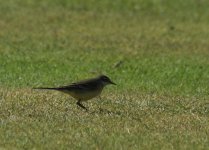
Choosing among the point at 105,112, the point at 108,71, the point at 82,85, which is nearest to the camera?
the point at 105,112

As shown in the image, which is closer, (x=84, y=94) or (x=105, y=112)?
(x=105, y=112)

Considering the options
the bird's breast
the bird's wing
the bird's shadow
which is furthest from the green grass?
the bird's wing

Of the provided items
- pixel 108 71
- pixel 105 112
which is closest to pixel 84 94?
pixel 105 112

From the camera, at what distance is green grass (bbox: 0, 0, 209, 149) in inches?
444

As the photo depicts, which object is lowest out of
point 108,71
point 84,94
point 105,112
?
point 108,71

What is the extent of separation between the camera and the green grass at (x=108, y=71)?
11.3 m

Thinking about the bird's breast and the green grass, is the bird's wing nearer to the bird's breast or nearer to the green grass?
the bird's breast

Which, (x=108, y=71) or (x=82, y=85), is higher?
(x=82, y=85)

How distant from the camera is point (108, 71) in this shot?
57.8 feet

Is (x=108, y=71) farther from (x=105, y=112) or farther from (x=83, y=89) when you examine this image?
(x=105, y=112)

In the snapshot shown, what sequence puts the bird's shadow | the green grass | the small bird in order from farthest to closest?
the small bird
the bird's shadow
the green grass

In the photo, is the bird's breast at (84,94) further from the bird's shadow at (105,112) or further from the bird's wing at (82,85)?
the bird's shadow at (105,112)

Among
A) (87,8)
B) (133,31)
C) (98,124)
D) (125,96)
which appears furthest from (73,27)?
(98,124)

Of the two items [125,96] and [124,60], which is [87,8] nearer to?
[124,60]
